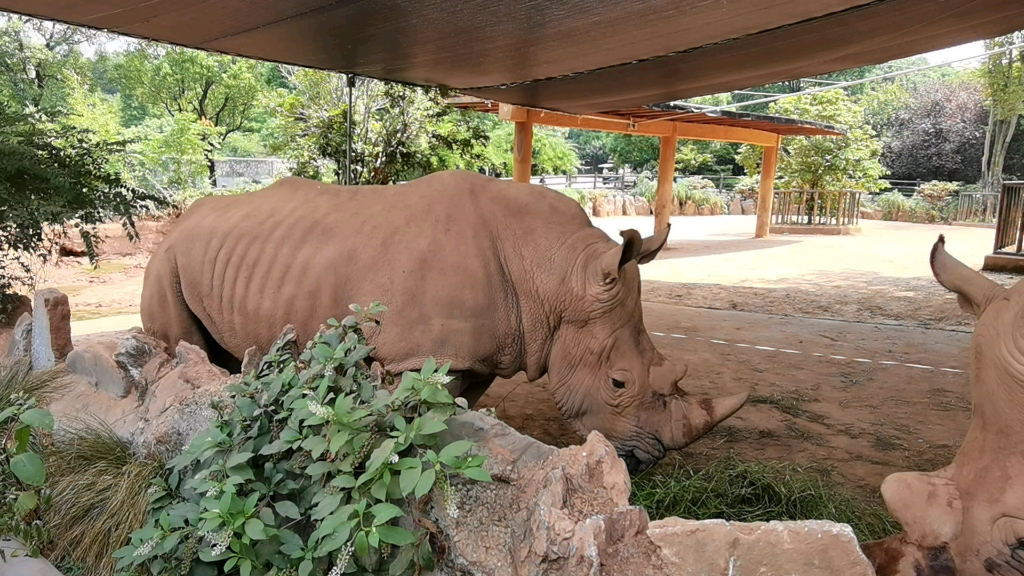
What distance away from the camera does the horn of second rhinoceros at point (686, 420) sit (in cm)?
362

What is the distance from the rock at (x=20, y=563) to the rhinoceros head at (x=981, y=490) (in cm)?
237

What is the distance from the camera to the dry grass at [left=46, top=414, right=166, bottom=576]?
2.42 meters

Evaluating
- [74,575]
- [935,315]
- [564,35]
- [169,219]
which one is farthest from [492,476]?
[169,219]

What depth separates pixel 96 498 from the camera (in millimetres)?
2562

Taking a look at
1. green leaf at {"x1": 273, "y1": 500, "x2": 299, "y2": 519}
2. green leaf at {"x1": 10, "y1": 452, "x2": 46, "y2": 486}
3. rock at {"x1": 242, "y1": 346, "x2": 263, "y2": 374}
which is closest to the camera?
green leaf at {"x1": 273, "y1": 500, "x2": 299, "y2": 519}

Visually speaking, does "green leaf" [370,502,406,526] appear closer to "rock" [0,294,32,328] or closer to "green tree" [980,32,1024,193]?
"rock" [0,294,32,328]

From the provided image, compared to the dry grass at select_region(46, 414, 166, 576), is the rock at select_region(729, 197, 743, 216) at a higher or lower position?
higher

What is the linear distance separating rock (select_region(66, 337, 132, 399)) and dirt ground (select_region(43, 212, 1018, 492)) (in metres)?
2.41

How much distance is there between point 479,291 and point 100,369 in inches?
69.6

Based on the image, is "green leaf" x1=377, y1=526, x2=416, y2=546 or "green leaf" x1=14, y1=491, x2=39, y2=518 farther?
"green leaf" x1=14, y1=491, x2=39, y2=518

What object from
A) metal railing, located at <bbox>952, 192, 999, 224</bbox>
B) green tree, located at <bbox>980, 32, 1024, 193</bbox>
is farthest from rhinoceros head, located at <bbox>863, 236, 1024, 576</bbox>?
metal railing, located at <bbox>952, 192, 999, 224</bbox>

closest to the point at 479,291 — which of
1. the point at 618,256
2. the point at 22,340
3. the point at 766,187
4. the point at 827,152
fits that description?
the point at 618,256

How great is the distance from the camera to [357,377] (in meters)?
2.28

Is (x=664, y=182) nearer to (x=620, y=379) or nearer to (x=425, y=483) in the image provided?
(x=620, y=379)
